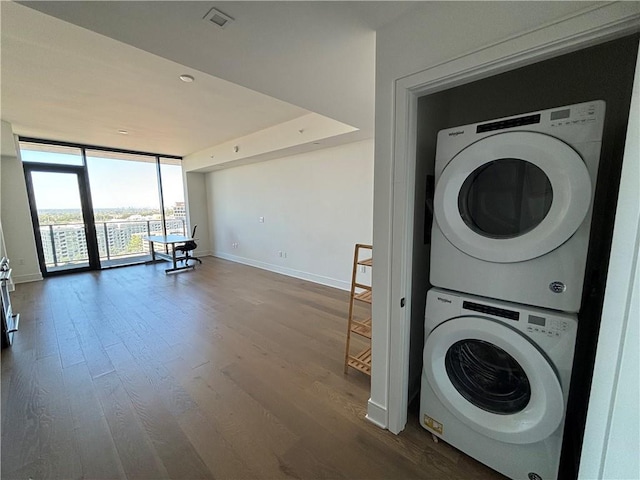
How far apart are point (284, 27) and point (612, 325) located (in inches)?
76.5

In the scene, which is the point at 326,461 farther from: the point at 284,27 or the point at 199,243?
the point at 199,243

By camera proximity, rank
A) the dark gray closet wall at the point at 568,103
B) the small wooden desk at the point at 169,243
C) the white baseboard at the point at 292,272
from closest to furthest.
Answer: the dark gray closet wall at the point at 568,103 → the white baseboard at the point at 292,272 → the small wooden desk at the point at 169,243

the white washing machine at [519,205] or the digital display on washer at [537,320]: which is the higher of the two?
the white washing machine at [519,205]

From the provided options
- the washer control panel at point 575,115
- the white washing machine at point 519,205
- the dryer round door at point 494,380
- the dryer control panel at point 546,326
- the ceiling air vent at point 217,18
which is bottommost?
the dryer round door at point 494,380

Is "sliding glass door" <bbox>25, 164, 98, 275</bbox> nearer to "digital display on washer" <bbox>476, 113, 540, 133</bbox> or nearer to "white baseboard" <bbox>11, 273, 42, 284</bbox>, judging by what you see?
"white baseboard" <bbox>11, 273, 42, 284</bbox>

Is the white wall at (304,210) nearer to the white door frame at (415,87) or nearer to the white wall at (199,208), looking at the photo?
the white wall at (199,208)

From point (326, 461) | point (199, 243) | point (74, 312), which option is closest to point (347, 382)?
point (326, 461)

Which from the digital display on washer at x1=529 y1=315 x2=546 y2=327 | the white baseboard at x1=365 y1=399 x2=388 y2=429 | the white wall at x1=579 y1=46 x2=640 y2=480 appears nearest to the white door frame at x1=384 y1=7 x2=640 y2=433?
the white baseboard at x1=365 y1=399 x2=388 y2=429

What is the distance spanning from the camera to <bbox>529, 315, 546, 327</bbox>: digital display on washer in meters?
1.11

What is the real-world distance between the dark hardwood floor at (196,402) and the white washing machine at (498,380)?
200 millimetres

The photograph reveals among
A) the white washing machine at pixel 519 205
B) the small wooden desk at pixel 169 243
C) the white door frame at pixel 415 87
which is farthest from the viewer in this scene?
the small wooden desk at pixel 169 243

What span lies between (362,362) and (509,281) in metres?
1.36

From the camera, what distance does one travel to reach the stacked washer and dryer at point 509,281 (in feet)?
3.45

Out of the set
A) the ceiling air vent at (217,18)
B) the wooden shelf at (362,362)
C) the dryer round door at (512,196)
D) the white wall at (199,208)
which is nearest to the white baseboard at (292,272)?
the white wall at (199,208)
